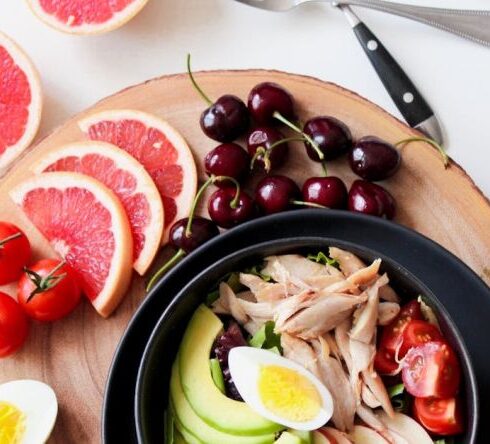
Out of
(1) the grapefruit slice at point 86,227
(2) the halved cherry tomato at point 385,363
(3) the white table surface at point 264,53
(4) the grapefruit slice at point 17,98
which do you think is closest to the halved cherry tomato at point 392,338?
(2) the halved cherry tomato at point 385,363

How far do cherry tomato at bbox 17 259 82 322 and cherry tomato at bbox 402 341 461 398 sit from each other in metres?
0.74

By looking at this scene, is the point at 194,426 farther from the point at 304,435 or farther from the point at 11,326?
the point at 11,326

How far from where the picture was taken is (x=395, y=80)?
2025 millimetres

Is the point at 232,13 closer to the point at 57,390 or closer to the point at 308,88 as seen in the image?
the point at 308,88

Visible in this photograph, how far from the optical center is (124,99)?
6.45 feet

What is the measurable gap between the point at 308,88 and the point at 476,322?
24.4 inches

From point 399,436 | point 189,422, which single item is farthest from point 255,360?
point 399,436

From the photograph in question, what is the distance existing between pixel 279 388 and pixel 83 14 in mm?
1049

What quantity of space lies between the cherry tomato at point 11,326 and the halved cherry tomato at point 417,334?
0.83 m

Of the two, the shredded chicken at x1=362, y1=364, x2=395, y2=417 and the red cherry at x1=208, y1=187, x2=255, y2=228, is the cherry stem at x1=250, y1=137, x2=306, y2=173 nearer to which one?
the red cherry at x1=208, y1=187, x2=255, y2=228

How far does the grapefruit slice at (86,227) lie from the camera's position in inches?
74.5

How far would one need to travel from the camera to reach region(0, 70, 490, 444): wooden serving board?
1.84 metres

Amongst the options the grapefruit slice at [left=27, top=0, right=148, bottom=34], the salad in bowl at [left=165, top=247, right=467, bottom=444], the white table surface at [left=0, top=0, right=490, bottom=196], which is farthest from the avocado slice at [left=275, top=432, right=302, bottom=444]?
the grapefruit slice at [left=27, top=0, right=148, bottom=34]

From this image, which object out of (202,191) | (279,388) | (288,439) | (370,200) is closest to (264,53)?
(202,191)
